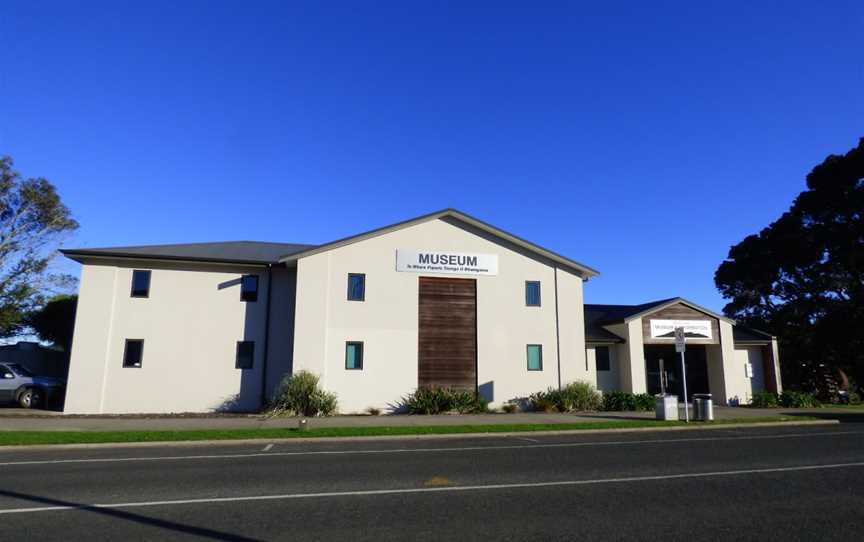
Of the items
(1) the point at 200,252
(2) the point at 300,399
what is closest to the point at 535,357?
(2) the point at 300,399

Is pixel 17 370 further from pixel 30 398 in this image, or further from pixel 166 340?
pixel 166 340

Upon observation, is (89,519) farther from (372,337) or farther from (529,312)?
(529,312)

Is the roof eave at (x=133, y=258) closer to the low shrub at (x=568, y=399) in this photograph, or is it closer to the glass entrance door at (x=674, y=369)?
the low shrub at (x=568, y=399)

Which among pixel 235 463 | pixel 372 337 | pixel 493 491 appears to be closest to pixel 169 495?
pixel 235 463

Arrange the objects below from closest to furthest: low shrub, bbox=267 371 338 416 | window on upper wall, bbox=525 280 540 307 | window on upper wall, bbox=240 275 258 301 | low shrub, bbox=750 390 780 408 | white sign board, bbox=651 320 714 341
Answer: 1. low shrub, bbox=267 371 338 416
2. window on upper wall, bbox=240 275 258 301
3. window on upper wall, bbox=525 280 540 307
4. low shrub, bbox=750 390 780 408
5. white sign board, bbox=651 320 714 341

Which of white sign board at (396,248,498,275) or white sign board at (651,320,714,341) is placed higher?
white sign board at (396,248,498,275)

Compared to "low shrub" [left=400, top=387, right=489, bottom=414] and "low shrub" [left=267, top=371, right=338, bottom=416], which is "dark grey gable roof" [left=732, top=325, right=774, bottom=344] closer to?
"low shrub" [left=400, top=387, right=489, bottom=414]

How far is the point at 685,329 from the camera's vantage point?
2672 cm

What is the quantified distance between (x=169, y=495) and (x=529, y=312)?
1817 centimetres

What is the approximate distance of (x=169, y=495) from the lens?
7391mm

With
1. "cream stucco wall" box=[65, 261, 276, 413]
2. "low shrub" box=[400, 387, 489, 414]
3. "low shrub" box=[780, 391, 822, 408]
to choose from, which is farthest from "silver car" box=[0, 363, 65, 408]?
"low shrub" box=[780, 391, 822, 408]

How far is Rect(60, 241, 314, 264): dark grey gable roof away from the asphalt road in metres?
11.0

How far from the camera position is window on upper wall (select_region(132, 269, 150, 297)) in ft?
71.4

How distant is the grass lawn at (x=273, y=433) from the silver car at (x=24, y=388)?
908cm
